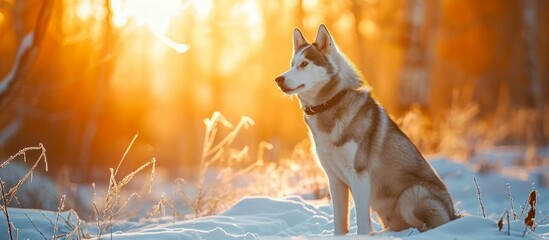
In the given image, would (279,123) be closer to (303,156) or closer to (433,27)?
(433,27)

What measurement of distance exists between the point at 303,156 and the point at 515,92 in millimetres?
24142

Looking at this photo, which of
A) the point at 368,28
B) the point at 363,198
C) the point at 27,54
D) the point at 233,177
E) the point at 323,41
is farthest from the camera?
the point at 368,28

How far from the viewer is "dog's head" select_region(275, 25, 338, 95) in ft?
17.0

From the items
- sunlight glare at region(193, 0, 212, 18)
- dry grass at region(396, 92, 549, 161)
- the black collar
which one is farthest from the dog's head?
sunlight glare at region(193, 0, 212, 18)

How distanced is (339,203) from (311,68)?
4.09 feet

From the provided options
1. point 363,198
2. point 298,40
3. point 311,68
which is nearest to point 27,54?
point 298,40

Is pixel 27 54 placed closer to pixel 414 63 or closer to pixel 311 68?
pixel 311 68

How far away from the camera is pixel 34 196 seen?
7.18 m

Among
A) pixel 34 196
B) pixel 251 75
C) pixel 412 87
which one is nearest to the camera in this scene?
pixel 34 196

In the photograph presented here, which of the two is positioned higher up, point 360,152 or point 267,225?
point 360,152

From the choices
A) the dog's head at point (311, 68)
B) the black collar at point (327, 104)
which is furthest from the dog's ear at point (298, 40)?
the black collar at point (327, 104)

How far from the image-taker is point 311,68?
17.2ft

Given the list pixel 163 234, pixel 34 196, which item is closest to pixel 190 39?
pixel 34 196

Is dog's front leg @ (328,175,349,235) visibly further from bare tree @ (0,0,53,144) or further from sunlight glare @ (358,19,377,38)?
sunlight glare @ (358,19,377,38)
